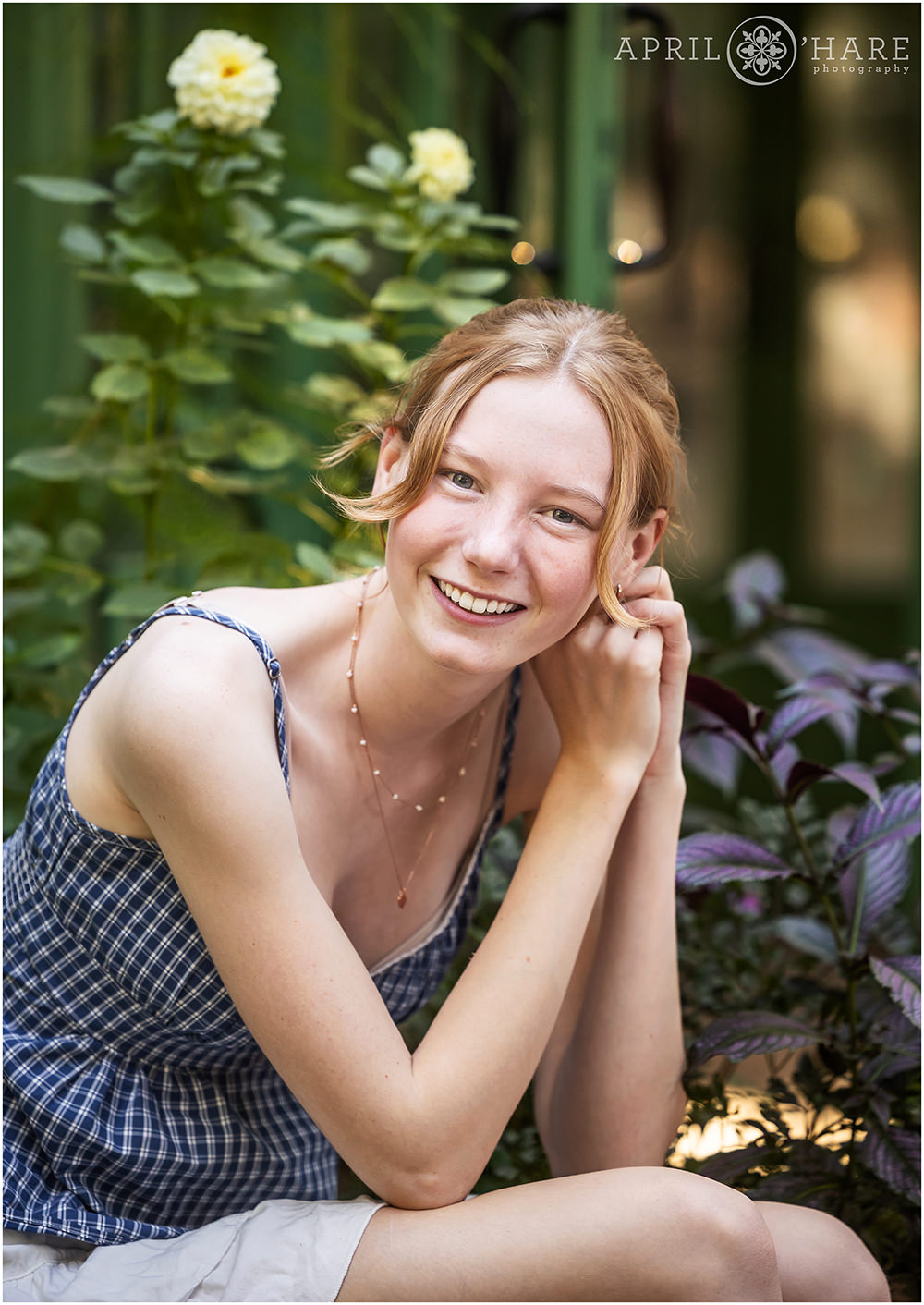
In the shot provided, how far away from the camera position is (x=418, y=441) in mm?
1291

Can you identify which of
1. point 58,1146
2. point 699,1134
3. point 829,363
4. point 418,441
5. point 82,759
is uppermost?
point 829,363

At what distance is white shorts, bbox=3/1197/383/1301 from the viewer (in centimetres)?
119

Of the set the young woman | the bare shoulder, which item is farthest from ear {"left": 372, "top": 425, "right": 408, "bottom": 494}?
the bare shoulder

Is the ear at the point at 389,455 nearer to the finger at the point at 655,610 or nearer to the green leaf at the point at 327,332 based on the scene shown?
the finger at the point at 655,610

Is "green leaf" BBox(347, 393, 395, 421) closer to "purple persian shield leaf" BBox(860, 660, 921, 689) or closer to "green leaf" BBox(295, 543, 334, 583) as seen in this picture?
"green leaf" BBox(295, 543, 334, 583)

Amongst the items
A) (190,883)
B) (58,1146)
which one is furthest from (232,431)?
(58,1146)

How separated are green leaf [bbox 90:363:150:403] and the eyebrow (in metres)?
0.84

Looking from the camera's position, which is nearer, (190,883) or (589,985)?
(190,883)

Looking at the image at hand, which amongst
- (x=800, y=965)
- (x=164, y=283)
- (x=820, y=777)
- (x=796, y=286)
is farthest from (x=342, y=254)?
(x=796, y=286)

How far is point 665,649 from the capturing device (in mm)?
1492

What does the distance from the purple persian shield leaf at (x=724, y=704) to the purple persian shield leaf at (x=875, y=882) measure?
0.77 feet

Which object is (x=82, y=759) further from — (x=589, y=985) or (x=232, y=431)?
(x=232, y=431)

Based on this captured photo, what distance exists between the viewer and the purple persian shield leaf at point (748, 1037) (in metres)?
1.46

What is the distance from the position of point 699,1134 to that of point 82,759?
966mm
